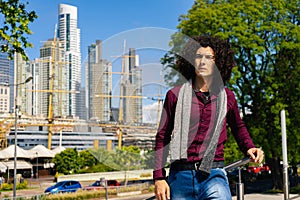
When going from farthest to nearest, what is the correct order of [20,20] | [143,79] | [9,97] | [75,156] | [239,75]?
[9,97]
[75,156]
[239,75]
[20,20]
[143,79]

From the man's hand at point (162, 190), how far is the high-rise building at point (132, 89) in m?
1.45

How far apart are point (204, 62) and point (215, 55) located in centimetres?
12

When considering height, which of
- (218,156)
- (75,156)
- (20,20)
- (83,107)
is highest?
(20,20)

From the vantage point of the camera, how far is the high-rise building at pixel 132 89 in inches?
181

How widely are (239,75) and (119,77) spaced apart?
65.8 ft

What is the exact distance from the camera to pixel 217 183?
3273mm

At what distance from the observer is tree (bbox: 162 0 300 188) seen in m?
24.9

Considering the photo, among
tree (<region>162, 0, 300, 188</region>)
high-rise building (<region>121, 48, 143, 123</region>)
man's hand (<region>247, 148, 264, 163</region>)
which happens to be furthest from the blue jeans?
tree (<region>162, 0, 300, 188</region>)

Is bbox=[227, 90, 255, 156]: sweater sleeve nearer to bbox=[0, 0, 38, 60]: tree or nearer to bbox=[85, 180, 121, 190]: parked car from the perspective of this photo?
bbox=[0, 0, 38, 60]: tree

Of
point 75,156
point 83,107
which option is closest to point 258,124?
point 83,107

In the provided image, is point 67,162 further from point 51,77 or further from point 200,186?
point 200,186

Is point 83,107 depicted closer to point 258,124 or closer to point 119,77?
point 119,77

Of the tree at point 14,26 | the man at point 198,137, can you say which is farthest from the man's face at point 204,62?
the tree at point 14,26

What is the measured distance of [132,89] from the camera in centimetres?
479
